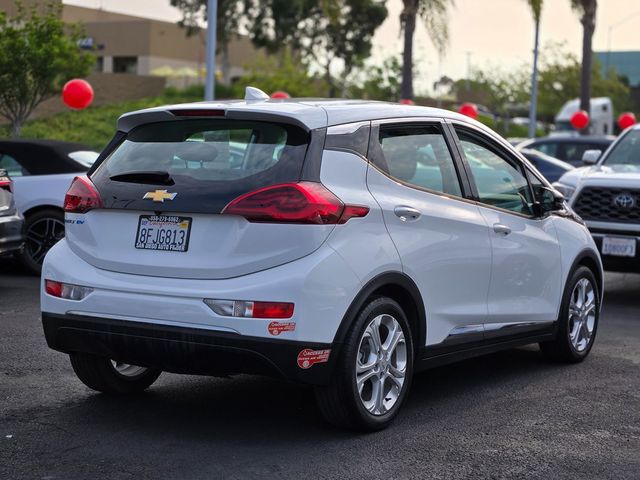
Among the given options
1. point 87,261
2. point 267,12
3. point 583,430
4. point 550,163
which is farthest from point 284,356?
point 267,12

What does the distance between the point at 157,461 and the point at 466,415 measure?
1.92 m

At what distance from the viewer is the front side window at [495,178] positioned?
693 cm

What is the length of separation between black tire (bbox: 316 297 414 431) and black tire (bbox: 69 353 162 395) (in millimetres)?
1405

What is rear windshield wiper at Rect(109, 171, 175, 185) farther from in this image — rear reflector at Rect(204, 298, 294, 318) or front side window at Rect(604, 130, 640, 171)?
front side window at Rect(604, 130, 640, 171)

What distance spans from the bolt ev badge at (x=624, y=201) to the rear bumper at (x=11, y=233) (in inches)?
229

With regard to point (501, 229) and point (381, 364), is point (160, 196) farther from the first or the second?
point (501, 229)

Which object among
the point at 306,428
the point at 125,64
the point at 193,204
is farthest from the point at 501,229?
the point at 125,64

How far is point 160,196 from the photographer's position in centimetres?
563

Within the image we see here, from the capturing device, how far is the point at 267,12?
202 feet

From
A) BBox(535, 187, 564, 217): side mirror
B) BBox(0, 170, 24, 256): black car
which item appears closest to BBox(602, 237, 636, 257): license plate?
BBox(535, 187, 564, 217): side mirror

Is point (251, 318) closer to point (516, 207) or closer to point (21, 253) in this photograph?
point (516, 207)

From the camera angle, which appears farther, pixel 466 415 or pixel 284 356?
pixel 466 415

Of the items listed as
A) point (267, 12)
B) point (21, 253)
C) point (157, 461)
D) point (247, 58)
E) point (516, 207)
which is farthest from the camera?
point (247, 58)

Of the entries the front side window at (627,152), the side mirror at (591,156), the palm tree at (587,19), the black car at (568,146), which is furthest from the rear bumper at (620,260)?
the palm tree at (587,19)
